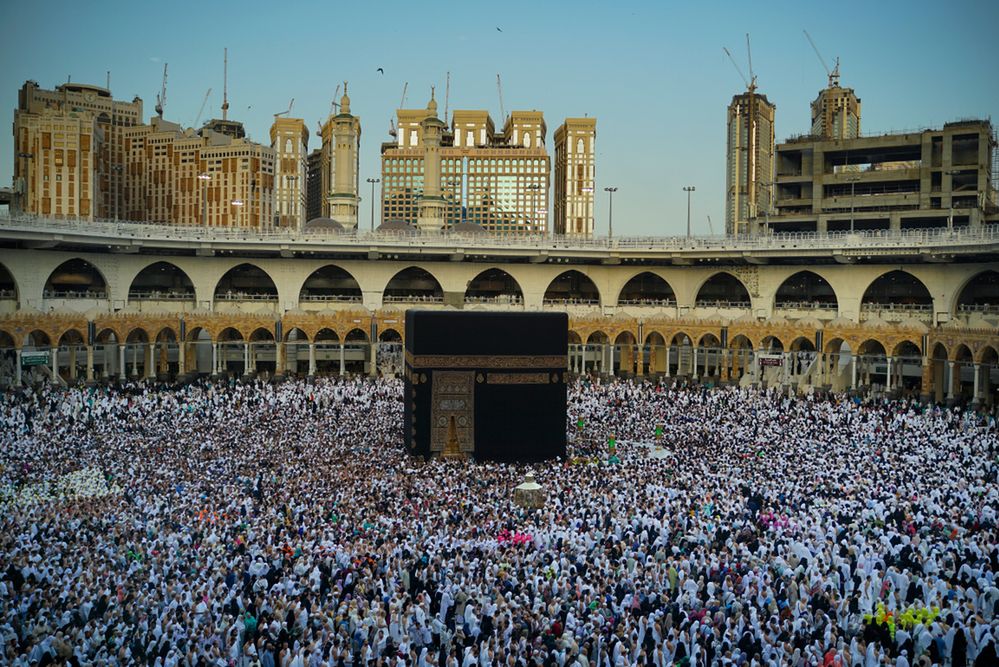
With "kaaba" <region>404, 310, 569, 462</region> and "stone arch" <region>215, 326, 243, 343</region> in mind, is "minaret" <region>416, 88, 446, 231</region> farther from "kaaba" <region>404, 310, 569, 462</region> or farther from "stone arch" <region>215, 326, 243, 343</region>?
"kaaba" <region>404, 310, 569, 462</region>

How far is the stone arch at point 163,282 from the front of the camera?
126 feet

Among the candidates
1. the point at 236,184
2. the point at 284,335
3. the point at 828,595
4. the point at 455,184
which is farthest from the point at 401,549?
the point at 455,184

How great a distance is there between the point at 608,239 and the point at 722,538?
2594 cm

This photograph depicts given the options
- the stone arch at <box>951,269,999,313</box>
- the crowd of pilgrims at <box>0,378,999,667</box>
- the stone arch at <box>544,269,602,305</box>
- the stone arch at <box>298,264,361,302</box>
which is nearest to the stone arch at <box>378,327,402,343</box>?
the stone arch at <box>298,264,361,302</box>

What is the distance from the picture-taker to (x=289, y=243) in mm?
36125

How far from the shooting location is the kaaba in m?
19.8

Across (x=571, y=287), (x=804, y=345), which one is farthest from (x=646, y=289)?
(x=804, y=345)

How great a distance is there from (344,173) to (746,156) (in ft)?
163

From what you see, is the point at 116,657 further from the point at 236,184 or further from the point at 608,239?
the point at 236,184

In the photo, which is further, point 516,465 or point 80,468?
point 516,465

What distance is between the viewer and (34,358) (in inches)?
1094

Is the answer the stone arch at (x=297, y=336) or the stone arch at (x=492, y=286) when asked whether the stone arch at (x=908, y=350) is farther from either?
the stone arch at (x=297, y=336)

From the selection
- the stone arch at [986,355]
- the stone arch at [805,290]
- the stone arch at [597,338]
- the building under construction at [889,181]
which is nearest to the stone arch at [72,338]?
the stone arch at [597,338]

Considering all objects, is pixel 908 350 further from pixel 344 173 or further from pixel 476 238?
pixel 344 173
